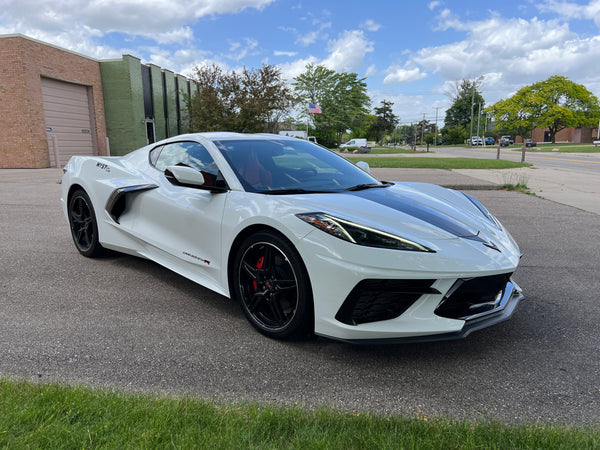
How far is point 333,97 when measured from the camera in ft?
200

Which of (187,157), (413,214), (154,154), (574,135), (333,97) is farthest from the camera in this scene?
(574,135)

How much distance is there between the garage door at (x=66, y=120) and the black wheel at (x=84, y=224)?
64.9ft

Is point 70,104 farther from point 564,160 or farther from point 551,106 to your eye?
point 551,106

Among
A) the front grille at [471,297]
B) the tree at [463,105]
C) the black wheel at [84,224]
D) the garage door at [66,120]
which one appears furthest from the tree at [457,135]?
the front grille at [471,297]

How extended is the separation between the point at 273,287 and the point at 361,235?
68 centimetres

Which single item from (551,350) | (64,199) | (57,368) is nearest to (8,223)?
(64,199)

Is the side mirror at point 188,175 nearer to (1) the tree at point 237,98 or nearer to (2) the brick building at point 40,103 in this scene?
(2) the brick building at point 40,103

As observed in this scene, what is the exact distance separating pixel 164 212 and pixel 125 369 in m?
1.37

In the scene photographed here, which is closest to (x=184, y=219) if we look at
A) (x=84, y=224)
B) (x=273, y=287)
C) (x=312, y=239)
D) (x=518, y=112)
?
(x=273, y=287)

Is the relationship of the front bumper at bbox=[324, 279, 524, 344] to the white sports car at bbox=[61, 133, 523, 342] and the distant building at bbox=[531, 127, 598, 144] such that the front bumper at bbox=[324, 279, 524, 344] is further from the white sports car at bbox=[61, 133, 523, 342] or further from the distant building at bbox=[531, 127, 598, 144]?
the distant building at bbox=[531, 127, 598, 144]

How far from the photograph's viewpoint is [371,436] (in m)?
1.86

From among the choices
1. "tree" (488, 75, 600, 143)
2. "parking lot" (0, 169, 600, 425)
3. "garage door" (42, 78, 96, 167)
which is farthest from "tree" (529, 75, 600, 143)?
"parking lot" (0, 169, 600, 425)

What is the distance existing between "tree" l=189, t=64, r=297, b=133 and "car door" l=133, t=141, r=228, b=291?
2551 cm

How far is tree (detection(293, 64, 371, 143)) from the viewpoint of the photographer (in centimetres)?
6009
